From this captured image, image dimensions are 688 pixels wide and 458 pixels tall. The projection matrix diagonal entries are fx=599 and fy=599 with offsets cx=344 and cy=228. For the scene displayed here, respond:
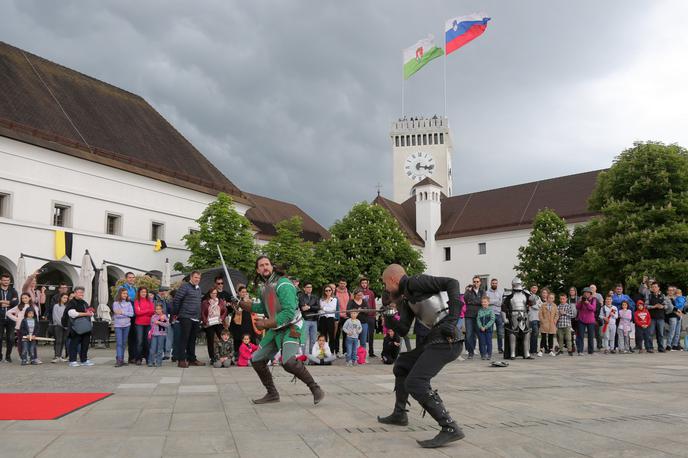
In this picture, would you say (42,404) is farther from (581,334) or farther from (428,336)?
(581,334)

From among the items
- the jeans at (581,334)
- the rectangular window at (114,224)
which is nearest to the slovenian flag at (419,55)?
the rectangular window at (114,224)

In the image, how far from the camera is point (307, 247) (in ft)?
156

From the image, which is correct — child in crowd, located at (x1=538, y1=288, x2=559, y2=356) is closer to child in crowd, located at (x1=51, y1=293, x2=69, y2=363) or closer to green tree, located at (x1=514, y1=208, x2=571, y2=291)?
Result: child in crowd, located at (x1=51, y1=293, x2=69, y2=363)

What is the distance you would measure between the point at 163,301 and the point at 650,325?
1435 centimetres

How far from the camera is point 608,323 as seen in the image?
18047 mm

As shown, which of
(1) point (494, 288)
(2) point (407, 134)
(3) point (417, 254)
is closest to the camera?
(1) point (494, 288)

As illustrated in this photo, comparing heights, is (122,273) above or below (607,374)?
above

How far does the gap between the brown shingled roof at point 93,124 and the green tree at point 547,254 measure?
82.1 feet

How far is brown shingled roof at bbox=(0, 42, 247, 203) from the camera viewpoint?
3098 cm

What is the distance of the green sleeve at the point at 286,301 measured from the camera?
782cm

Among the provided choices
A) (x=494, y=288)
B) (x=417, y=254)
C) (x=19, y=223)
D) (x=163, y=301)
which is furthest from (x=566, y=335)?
(x=417, y=254)

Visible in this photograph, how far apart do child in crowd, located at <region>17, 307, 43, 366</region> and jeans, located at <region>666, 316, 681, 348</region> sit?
59.3 feet

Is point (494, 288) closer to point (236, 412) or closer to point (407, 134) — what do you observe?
point (236, 412)

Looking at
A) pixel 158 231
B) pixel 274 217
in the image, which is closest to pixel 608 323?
pixel 158 231
